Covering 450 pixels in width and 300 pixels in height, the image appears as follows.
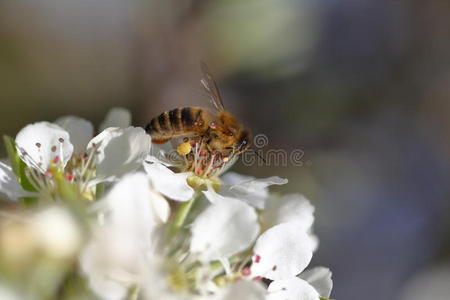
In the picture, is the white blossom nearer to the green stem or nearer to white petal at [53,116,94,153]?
the green stem

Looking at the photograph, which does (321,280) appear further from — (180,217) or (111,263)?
(111,263)

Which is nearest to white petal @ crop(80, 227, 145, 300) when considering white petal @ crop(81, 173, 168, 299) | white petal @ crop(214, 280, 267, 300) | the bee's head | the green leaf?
white petal @ crop(81, 173, 168, 299)

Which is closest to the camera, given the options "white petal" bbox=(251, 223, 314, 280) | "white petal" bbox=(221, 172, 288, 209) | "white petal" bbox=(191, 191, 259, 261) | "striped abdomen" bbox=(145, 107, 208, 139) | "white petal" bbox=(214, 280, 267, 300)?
"white petal" bbox=(214, 280, 267, 300)

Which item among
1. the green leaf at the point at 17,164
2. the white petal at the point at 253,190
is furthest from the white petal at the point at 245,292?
the green leaf at the point at 17,164

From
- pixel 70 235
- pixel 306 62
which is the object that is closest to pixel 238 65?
pixel 306 62

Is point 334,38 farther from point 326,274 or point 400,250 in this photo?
point 326,274

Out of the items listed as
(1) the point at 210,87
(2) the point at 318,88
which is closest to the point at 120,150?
(1) the point at 210,87

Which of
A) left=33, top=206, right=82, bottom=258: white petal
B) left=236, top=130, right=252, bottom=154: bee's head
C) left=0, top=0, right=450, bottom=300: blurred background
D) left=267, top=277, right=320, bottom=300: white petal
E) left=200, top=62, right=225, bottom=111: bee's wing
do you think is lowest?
left=33, top=206, right=82, bottom=258: white petal
